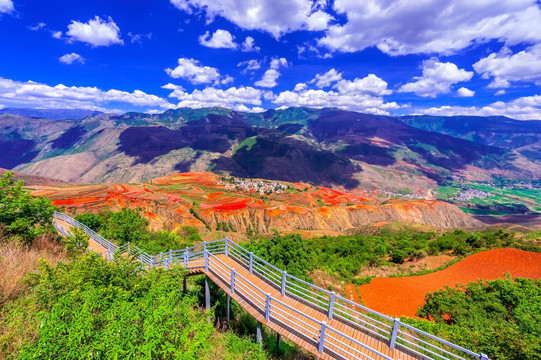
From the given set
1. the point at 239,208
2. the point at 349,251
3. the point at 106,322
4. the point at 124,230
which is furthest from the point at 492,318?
the point at 239,208

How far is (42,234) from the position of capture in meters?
12.9

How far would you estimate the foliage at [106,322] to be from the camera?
4.14 metres

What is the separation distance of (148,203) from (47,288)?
57230 millimetres

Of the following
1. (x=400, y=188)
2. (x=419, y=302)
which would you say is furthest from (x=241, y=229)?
(x=400, y=188)

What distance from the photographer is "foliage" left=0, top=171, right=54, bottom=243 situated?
1191 cm

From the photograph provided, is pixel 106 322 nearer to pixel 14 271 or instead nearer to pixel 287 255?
pixel 14 271

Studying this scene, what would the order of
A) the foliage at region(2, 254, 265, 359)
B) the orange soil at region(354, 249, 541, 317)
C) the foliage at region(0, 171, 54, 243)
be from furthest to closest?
the orange soil at region(354, 249, 541, 317)
the foliage at region(0, 171, 54, 243)
the foliage at region(2, 254, 265, 359)

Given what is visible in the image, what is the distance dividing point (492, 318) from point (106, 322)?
18806 mm

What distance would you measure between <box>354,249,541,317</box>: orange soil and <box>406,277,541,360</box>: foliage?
2054 millimetres

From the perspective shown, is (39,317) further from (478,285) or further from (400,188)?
(400,188)

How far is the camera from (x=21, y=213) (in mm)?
12719

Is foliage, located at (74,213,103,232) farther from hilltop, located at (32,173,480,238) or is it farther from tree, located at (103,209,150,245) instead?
hilltop, located at (32,173,480,238)

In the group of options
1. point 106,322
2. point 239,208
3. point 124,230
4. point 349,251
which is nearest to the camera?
point 106,322

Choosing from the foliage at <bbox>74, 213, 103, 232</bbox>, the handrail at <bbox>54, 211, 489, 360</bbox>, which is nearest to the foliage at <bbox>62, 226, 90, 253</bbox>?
the handrail at <bbox>54, 211, 489, 360</bbox>
